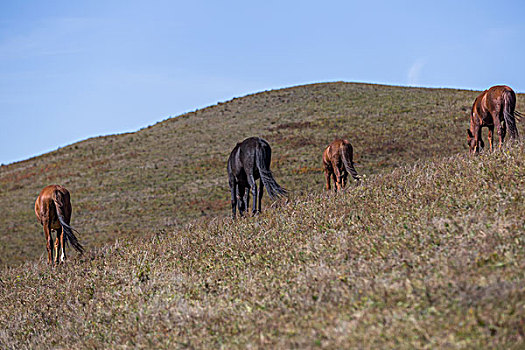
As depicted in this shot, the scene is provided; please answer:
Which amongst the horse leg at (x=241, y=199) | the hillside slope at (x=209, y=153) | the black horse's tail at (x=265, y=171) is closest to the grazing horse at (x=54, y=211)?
the horse leg at (x=241, y=199)

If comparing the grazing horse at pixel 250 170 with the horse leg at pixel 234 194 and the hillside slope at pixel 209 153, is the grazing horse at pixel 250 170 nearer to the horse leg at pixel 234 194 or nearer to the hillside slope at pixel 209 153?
the horse leg at pixel 234 194

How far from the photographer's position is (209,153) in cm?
4425

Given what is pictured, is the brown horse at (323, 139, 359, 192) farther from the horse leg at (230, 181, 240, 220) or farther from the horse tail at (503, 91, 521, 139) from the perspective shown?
the horse tail at (503, 91, 521, 139)

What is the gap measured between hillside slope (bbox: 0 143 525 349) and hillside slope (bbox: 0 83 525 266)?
43.2 ft

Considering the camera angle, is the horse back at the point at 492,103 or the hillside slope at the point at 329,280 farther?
the horse back at the point at 492,103

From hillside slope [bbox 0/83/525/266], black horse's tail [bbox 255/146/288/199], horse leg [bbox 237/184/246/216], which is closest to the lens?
black horse's tail [bbox 255/146/288/199]

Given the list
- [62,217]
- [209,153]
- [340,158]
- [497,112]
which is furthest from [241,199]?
[209,153]

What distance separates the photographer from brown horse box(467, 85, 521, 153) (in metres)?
12.1

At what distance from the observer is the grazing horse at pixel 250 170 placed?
12.5 metres

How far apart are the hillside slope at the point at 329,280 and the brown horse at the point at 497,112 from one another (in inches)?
153

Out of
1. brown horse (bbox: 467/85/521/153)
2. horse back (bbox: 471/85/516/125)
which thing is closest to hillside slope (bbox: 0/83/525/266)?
brown horse (bbox: 467/85/521/153)

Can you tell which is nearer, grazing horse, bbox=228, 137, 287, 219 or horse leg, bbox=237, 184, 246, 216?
grazing horse, bbox=228, 137, 287, 219

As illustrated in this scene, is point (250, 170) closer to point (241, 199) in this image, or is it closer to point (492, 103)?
point (241, 199)

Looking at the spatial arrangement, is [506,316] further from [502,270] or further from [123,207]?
[123,207]
